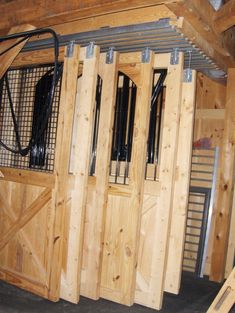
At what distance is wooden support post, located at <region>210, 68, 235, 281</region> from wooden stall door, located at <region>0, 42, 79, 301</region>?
1.71 meters

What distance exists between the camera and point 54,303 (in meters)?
2.64

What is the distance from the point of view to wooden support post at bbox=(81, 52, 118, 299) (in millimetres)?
2705

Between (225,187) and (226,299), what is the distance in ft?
5.62

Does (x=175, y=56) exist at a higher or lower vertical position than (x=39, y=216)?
higher

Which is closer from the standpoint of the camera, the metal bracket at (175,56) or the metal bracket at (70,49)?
the metal bracket at (175,56)

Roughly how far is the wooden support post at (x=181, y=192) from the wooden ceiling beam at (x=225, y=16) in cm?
53

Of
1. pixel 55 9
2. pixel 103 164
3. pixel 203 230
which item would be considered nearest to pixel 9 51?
pixel 55 9

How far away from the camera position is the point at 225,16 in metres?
2.35

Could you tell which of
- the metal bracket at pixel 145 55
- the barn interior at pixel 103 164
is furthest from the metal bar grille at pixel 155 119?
the metal bracket at pixel 145 55

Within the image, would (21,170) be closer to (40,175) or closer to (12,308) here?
(40,175)

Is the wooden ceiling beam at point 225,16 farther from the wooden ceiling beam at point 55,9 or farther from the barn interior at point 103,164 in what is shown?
the wooden ceiling beam at point 55,9

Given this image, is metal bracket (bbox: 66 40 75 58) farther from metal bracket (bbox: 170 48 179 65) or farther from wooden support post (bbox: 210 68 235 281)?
wooden support post (bbox: 210 68 235 281)

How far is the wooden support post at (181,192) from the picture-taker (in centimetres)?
290

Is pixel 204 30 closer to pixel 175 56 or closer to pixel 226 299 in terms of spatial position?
pixel 175 56
